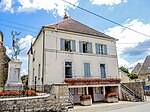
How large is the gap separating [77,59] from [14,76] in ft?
22.7

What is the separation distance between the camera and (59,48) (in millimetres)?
16797

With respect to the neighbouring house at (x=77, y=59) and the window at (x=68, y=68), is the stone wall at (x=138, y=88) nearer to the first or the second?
the neighbouring house at (x=77, y=59)

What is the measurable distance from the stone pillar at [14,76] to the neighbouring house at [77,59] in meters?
2.61

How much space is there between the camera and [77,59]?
17641mm

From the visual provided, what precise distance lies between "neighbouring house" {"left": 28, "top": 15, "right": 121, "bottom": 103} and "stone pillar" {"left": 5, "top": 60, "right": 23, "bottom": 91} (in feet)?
8.55

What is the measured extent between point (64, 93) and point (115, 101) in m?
7.31

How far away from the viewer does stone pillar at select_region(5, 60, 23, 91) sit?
42.5ft

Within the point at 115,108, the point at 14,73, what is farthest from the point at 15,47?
the point at 115,108

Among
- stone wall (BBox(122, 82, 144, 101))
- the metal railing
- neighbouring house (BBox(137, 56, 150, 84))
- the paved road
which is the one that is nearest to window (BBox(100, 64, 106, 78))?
the metal railing

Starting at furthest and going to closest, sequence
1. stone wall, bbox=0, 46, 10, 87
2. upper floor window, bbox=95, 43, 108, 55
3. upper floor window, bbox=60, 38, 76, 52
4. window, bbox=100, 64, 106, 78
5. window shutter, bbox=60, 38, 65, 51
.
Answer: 1. upper floor window, bbox=95, 43, 108, 55
2. window, bbox=100, 64, 106, 78
3. upper floor window, bbox=60, 38, 76, 52
4. window shutter, bbox=60, 38, 65, 51
5. stone wall, bbox=0, 46, 10, 87

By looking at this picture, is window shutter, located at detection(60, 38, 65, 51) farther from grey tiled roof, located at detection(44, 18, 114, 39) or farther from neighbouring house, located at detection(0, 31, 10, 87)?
neighbouring house, located at detection(0, 31, 10, 87)

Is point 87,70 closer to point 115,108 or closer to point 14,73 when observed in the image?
point 115,108

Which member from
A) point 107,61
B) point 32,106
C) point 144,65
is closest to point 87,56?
point 107,61

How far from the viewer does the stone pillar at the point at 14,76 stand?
12.9 m
